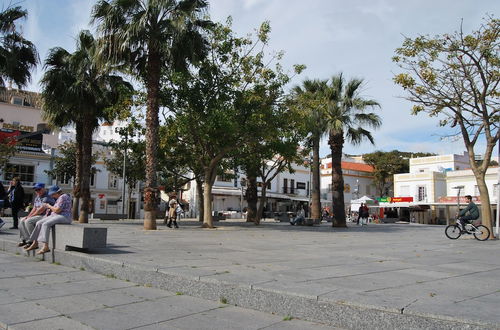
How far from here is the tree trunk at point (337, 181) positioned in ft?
88.5

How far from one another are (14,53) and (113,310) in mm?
19735

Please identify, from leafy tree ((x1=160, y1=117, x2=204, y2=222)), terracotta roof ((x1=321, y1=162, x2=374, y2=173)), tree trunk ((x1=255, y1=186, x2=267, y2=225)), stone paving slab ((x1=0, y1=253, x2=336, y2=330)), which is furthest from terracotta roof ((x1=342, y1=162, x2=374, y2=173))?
stone paving slab ((x1=0, y1=253, x2=336, y2=330))

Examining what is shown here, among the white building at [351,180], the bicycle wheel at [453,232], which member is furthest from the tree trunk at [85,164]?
the white building at [351,180]

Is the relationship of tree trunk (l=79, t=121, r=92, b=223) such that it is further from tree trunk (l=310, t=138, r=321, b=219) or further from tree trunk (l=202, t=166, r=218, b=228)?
tree trunk (l=310, t=138, r=321, b=219)

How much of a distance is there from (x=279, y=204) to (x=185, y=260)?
5641 centimetres

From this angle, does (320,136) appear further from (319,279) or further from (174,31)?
(319,279)

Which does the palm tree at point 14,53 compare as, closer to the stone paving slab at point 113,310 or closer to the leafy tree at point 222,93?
the leafy tree at point 222,93

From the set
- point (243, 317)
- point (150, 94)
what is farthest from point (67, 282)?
point (150, 94)

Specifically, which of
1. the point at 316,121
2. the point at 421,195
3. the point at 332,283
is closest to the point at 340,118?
the point at 316,121

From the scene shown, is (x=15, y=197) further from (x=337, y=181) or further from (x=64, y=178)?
(x=64, y=178)

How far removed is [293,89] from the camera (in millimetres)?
29297

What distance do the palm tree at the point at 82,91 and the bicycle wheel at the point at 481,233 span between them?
16.7 meters

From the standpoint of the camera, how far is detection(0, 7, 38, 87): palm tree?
20.5 m

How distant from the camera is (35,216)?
9383mm
